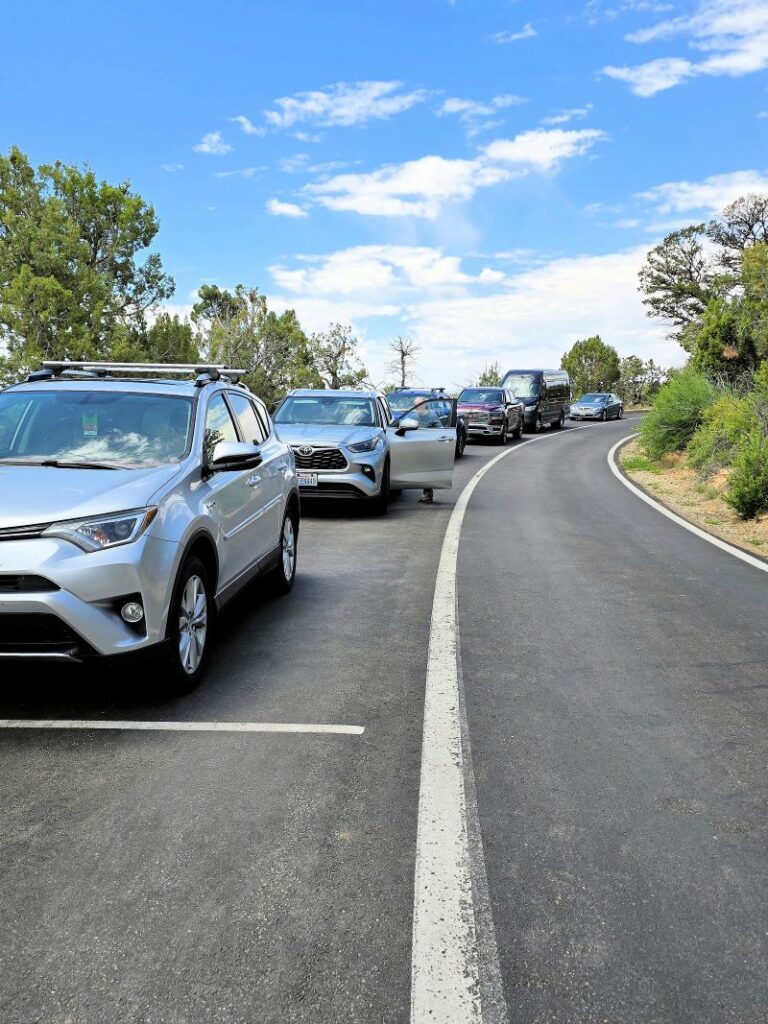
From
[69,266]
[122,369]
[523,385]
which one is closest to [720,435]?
[122,369]

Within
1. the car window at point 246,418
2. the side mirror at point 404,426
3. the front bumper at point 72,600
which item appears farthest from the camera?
the side mirror at point 404,426

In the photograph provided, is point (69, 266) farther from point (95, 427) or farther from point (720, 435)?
point (95, 427)

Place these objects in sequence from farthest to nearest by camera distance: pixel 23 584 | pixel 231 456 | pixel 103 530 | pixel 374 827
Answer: pixel 231 456
pixel 103 530
pixel 23 584
pixel 374 827

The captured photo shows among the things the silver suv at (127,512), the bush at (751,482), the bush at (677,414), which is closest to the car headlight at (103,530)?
the silver suv at (127,512)

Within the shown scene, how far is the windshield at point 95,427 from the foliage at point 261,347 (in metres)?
39.9

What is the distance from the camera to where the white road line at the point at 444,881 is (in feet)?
7.90

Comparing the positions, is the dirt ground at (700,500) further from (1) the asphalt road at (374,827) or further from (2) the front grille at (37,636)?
(2) the front grille at (37,636)

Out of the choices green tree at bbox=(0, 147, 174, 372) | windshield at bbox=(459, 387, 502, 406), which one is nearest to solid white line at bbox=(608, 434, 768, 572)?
windshield at bbox=(459, 387, 502, 406)

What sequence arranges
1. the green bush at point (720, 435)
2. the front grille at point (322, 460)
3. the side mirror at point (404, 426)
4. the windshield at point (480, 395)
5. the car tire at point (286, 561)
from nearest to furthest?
the car tire at point (286, 561), the front grille at point (322, 460), the side mirror at point (404, 426), the green bush at point (720, 435), the windshield at point (480, 395)

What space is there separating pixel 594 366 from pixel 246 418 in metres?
71.4

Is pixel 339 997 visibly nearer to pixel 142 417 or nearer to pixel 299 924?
pixel 299 924

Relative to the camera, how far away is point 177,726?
4.38 meters

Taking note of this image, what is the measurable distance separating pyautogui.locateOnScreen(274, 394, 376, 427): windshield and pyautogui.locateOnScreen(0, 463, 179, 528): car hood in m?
8.21

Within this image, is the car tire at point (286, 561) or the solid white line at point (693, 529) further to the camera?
the solid white line at point (693, 529)
